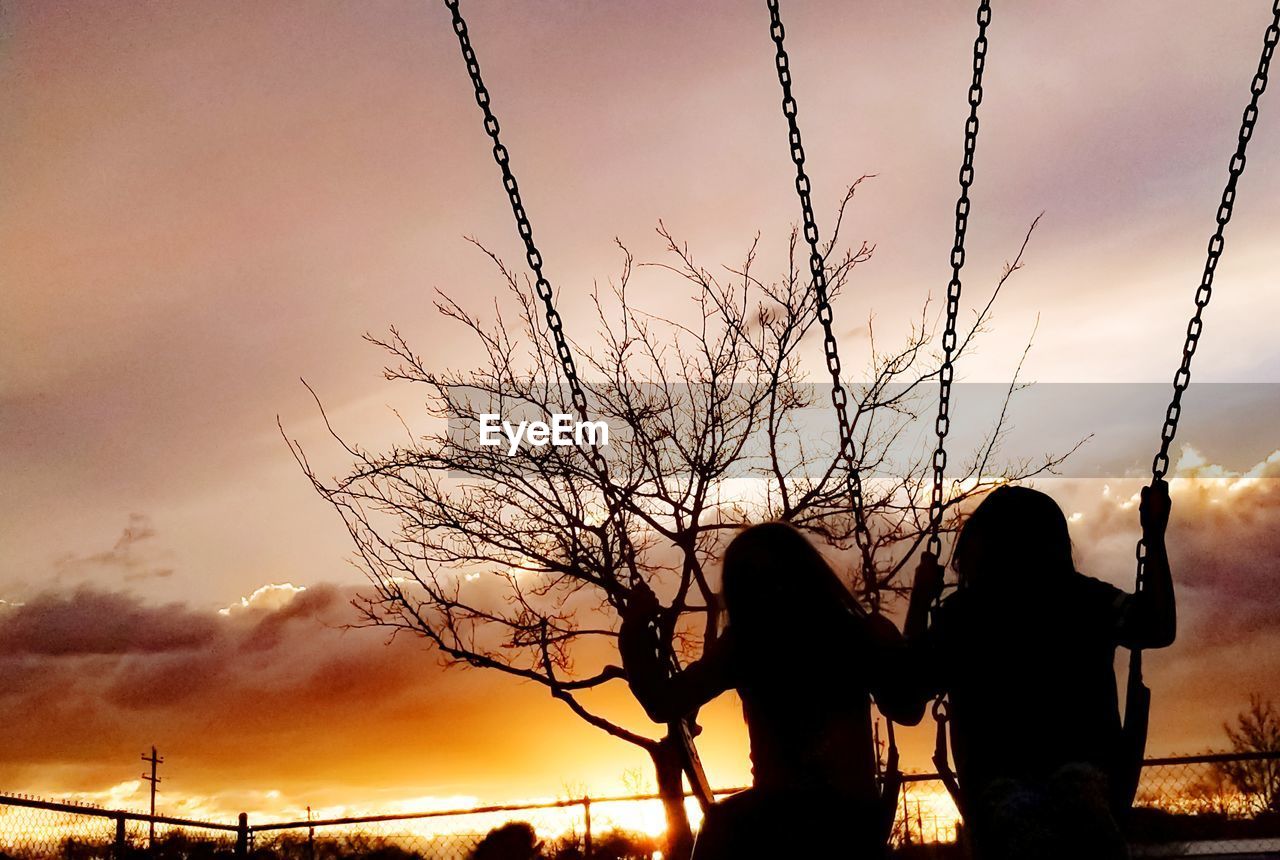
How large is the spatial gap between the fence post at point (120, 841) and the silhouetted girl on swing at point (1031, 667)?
24.5 feet

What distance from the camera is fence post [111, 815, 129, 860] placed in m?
8.09

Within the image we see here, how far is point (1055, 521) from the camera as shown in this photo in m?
2.92

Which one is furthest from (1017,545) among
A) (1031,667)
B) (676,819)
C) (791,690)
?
(676,819)

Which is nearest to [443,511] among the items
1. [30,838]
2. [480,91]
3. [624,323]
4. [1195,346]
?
[624,323]

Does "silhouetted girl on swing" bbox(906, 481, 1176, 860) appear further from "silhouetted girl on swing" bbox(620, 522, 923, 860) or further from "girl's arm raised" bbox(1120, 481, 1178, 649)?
"silhouetted girl on swing" bbox(620, 522, 923, 860)

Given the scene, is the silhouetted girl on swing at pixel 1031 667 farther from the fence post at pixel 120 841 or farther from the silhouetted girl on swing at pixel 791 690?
the fence post at pixel 120 841

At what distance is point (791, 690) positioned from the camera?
256cm

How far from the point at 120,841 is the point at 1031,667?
7.97 m

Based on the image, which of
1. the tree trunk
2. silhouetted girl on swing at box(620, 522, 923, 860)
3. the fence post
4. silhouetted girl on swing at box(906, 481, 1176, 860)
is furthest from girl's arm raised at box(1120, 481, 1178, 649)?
the fence post

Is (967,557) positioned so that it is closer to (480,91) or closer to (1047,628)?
(1047,628)

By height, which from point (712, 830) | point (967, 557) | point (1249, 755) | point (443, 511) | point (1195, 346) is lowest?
point (1249, 755)

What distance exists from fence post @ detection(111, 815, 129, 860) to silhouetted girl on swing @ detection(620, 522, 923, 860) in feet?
23.0

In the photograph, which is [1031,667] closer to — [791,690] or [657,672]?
[791,690]

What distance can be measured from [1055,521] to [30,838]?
7.81 m
